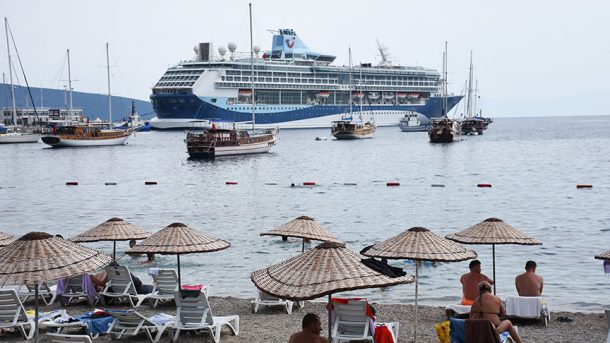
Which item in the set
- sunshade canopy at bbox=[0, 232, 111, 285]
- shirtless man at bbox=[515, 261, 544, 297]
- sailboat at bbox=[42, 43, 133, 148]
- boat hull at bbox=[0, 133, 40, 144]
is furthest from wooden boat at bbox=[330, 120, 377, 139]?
sunshade canopy at bbox=[0, 232, 111, 285]

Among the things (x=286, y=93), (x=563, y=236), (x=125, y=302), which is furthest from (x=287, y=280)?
(x=286, y=93)

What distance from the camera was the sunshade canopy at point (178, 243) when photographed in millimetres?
11023

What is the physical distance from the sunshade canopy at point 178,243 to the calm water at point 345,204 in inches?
128

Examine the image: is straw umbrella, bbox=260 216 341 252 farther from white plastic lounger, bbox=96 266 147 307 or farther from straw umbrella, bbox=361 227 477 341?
straw umbrella, bbox=361 227 477 341

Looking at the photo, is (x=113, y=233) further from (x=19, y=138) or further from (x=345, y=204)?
(x=19, y=138)

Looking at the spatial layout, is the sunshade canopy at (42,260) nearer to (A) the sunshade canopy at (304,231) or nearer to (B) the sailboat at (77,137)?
(A) the sunshade canopy at (304,231)

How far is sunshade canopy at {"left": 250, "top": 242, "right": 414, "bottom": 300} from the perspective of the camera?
23.5ft

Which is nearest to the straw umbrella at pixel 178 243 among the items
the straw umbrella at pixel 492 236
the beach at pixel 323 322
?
the beach at pixel 323 322

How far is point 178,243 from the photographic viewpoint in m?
11.1

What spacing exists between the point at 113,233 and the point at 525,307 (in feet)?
21.7

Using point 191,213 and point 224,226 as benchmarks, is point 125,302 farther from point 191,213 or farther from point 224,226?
point 191,213

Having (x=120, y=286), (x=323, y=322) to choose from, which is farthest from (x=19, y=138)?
(x=323, y=322)

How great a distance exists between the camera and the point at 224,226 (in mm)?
25281

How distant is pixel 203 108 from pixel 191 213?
84810 mm
